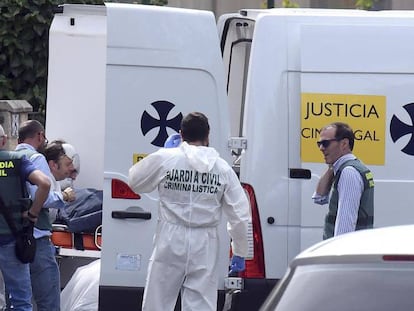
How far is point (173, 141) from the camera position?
762 centimetres

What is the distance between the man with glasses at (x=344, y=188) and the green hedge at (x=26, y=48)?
628 cm

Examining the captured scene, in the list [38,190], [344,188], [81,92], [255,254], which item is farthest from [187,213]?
[81,92]

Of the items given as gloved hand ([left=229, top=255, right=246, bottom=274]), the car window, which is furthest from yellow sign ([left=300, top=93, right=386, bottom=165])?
the car window

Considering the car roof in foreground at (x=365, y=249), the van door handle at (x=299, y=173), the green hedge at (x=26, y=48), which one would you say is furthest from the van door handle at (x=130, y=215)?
the green hedge at (x=26, y=48)

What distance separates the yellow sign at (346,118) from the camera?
7.56 m

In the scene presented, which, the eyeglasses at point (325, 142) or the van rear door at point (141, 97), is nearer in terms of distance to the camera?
the eyeglasses at point (325, 142)

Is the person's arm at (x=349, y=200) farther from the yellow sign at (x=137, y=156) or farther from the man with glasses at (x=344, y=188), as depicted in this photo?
the yellow sign at (x=137, y=156)

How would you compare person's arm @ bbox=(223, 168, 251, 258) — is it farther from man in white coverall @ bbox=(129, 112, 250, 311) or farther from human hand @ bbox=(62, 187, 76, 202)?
human hand @ bbox=(62, 187, 76, 202)

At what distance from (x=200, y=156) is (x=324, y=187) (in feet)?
2.78

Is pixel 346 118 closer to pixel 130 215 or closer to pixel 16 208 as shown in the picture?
pixel 130 215

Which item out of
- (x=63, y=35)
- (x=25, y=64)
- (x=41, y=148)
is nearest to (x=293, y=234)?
(x=41, y=148)

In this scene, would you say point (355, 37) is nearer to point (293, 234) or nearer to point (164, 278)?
point (293, 234)

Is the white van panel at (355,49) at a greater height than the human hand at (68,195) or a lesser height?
greater

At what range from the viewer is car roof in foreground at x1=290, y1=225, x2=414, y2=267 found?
4145mm
